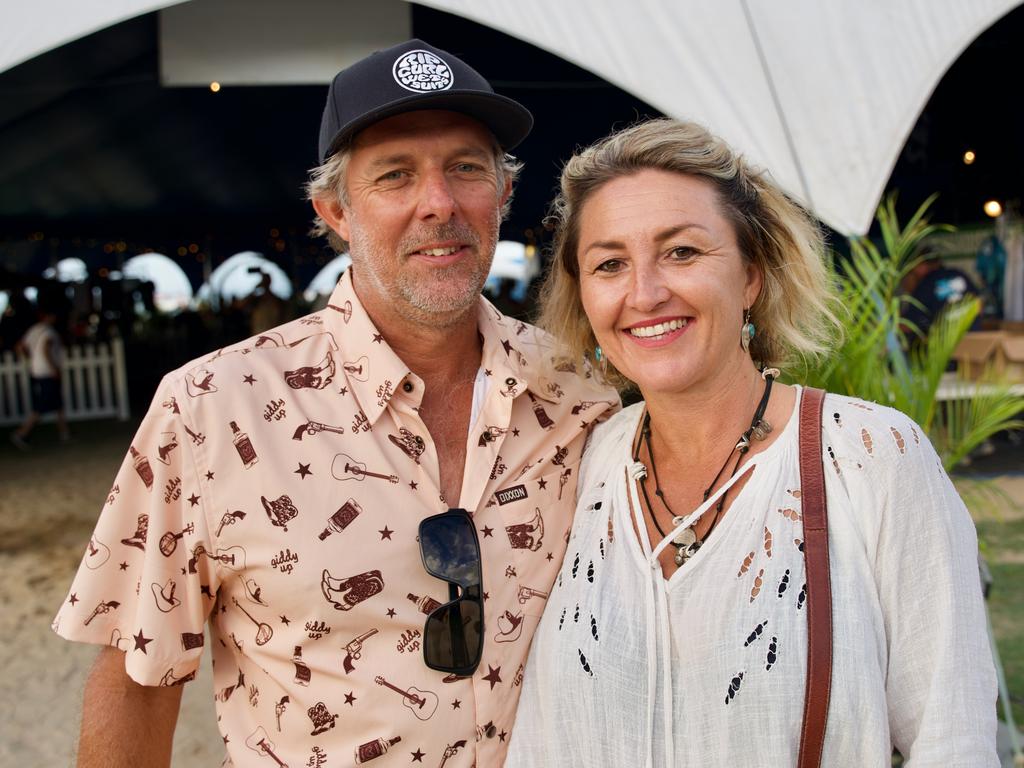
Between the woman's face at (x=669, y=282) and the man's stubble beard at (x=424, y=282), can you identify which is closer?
the woman's face at (x=669, y=282)

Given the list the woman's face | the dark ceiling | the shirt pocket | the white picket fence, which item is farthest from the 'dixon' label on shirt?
the white picket fence

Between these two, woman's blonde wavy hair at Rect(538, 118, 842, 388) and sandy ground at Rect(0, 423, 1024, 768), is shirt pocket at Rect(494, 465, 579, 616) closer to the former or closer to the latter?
woman's blonde wavy hair at Rect(538, 118, 842, 388)

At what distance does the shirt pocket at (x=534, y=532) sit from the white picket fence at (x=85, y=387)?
12088 millimetres

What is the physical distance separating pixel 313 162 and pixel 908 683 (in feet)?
41.8

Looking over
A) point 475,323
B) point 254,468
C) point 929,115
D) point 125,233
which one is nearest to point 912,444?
point 475,323

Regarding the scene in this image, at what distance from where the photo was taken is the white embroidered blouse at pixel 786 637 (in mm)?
1388

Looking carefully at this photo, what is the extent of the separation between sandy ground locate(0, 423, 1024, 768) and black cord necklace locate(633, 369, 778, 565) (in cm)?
292

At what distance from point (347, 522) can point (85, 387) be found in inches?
503

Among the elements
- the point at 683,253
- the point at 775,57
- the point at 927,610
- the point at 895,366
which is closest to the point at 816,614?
the point at 927,610

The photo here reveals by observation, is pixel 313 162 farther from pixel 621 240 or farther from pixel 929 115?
pixel 621 240

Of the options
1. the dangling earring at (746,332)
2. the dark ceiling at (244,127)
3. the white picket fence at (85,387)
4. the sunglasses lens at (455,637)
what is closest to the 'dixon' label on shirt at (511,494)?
the sunglasses lens at (455,637)

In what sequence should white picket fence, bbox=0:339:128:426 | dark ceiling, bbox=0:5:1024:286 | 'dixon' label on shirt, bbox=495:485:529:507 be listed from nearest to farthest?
'dixon' label on shirt, bbox=495:485:529:507 < dark ceiling, bbox=0:5:1024:286 < white picket fence, bbox=0:339:128:426

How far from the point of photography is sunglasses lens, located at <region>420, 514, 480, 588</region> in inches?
64.1

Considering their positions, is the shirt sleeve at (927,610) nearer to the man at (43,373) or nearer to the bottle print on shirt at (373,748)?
the bottle print on shirt at (373,748)
